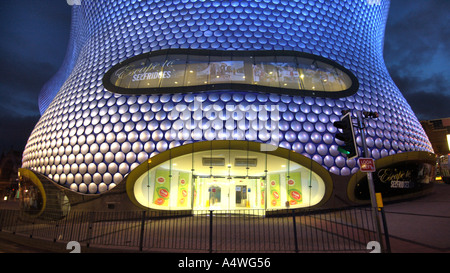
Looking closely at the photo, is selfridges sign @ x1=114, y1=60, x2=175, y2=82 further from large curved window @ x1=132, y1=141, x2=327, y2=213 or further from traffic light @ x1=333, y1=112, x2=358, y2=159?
traffic light @ x1=333, y1=112, x2=358, y2=159

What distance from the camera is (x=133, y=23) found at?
1564cm

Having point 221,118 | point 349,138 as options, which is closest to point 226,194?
point 221,118

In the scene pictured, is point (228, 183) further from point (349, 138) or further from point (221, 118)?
point (349, 138)

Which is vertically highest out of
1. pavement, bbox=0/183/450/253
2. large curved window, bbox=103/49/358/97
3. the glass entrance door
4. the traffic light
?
large curved window, bbox=103/49/358/97

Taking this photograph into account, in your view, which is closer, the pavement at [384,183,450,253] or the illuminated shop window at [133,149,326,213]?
the pavement at [384,183,450,253]

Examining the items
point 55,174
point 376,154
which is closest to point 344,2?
point 376,154

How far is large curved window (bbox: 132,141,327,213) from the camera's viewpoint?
12.0 m

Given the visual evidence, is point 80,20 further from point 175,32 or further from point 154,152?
point 154,152

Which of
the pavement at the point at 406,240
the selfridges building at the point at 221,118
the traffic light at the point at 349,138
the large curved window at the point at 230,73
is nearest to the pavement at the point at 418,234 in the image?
the pavement at the point at 406,240

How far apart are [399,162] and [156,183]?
12.9m

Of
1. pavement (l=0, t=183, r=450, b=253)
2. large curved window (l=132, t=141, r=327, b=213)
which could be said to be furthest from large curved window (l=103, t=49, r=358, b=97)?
pavement (l=0, t=183, r=450, b=253)

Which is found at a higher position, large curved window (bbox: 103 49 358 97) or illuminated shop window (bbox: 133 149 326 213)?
large curved window (bbox: 103 49 358 97)

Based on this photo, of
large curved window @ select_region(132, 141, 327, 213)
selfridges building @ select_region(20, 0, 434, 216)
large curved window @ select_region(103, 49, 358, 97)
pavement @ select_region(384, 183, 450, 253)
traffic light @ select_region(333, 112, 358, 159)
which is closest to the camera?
traffic light @ select_region(333, 112, 358, 159)

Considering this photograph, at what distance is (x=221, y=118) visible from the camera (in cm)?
1122
